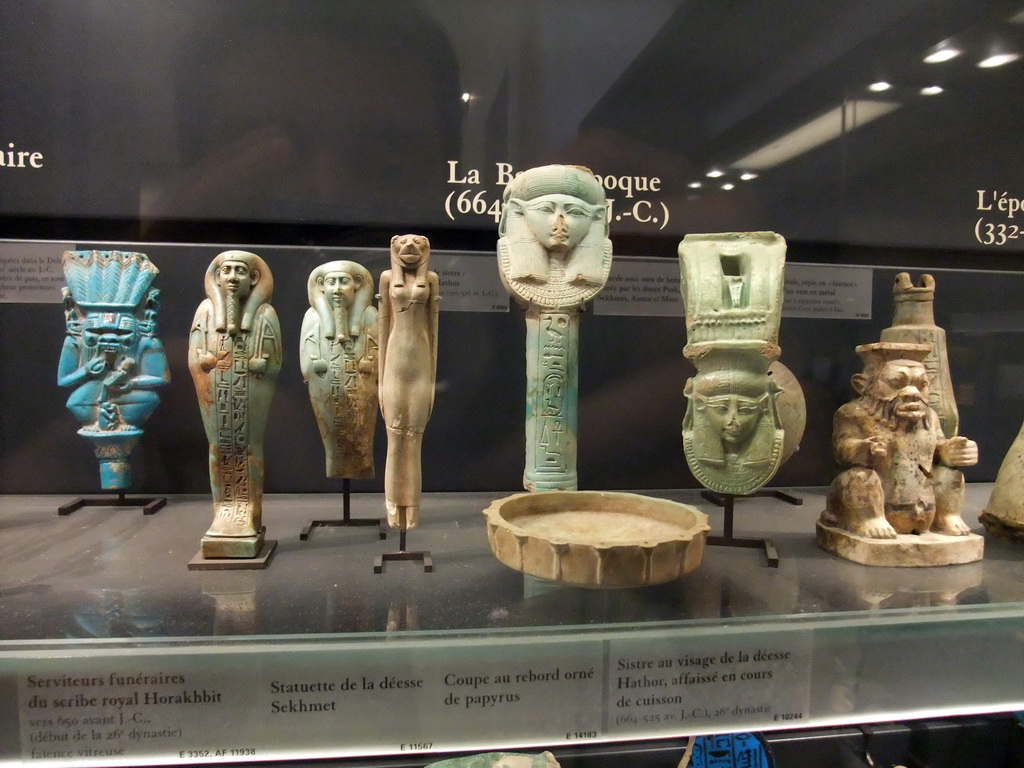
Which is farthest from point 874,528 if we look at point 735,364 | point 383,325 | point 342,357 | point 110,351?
point 110,351

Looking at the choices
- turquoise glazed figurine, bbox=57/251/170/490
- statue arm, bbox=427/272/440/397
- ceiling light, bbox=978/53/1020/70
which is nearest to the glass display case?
ceiling light, bbox=978/53/1020/70

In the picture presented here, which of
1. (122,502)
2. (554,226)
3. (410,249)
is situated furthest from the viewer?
(122,502)

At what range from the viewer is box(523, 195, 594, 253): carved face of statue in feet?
4.34

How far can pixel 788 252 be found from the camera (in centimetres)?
173

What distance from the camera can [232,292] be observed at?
1.25 meters

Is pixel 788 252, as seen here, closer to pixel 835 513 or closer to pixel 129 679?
pixel 835 513

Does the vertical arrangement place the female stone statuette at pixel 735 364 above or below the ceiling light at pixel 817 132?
below

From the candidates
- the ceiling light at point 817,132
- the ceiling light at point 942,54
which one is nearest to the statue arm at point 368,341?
the ceiling light at point 817,132

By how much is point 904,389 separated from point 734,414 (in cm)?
35

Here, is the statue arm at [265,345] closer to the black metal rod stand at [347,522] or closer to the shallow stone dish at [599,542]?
the black metal rod stand at [347,522]

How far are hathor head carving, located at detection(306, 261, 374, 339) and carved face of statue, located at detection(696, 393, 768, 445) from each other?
714 millimetres

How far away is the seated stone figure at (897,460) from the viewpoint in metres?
1.32

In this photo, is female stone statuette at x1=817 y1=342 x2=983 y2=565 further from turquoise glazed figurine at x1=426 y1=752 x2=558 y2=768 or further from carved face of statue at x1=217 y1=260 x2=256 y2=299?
carved face of statue at x1=217 y1=260 x2=256 y2=299

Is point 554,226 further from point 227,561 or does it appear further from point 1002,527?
point 1002,527
